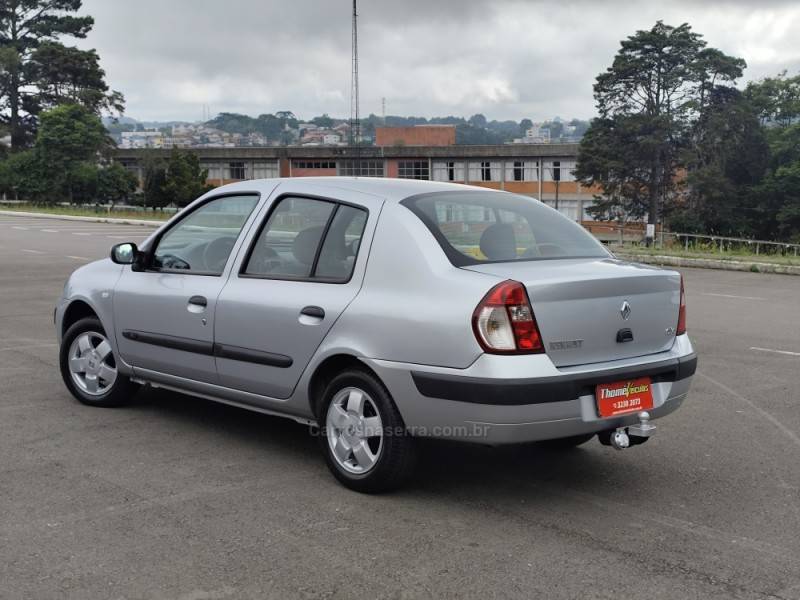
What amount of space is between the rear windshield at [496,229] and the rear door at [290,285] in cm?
35

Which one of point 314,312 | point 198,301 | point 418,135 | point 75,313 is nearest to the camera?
point 314,312

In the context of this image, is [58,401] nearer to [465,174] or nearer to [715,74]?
[715,74]

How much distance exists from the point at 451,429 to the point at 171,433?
2.26 metres

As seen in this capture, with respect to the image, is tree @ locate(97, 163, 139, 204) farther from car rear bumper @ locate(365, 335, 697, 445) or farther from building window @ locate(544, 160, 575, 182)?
car rear bumper @ locate(365, 335, 697, 445)

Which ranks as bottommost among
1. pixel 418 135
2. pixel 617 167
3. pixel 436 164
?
pixel 617 167

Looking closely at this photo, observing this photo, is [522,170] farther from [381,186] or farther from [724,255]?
[381,186]

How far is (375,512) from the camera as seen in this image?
4660 millimetres

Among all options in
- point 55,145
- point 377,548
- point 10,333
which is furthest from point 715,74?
point 377,548

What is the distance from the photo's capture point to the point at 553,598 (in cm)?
367

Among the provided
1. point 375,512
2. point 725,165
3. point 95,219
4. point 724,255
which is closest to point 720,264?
point 724,255

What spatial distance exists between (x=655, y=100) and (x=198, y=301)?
212 feet

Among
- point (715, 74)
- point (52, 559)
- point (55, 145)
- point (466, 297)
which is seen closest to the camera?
point (52, 559)

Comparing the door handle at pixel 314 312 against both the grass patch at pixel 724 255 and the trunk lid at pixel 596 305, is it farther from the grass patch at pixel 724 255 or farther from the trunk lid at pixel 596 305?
the grass patch at pixel 724 255

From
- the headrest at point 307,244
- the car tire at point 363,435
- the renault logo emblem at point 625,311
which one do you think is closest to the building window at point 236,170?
the headrest at point 307,244
